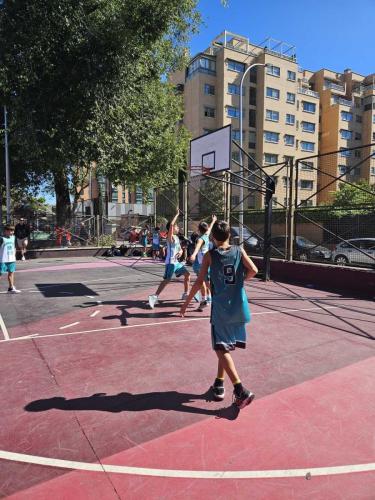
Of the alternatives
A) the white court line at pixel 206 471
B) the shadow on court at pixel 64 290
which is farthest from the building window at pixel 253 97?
the white court line at pixel 206 471

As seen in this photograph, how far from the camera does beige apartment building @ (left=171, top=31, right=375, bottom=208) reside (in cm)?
4516

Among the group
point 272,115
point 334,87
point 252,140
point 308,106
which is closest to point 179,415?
point 252,140

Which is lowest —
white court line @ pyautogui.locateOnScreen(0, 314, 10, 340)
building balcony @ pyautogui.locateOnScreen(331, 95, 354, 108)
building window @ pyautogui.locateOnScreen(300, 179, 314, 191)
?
white court line @ pyautogui.locateOnScreen(0, 314, 10, 340)

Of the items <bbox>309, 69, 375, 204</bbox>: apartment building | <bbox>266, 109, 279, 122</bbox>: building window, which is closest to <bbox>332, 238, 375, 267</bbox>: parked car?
<bbox>266, 109, 279, 122</bbox>: building window

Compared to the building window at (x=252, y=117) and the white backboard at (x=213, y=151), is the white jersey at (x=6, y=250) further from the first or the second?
the building window at (x=252, y=117)

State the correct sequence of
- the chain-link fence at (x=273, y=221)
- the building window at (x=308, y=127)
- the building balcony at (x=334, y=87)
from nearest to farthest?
the chain-link fence at (x=273, y=221) → the building window at (x=308, y=127) → the building balcony at (x=334, y=87)

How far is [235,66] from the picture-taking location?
46.0 m

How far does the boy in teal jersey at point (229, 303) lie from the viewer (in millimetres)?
3801

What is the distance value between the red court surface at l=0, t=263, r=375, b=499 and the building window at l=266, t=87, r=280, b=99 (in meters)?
46.6

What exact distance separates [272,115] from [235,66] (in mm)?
7553

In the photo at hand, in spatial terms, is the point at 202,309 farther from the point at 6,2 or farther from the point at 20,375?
the point at 6,2

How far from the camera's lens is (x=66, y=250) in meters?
20.4

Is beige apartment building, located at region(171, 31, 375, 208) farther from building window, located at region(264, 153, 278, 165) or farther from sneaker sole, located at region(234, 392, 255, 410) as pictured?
sneaker sole, located at region(234, 392, 255, 410)

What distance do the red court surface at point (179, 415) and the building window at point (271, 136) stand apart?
44603mm
